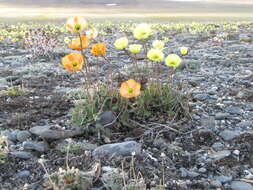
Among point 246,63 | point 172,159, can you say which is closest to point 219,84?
point 246,63

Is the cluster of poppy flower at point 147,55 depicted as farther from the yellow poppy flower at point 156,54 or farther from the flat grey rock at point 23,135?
the flat grey rock at point 23,135

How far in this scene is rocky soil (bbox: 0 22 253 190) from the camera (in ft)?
10.2

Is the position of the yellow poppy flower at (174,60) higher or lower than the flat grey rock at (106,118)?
higher

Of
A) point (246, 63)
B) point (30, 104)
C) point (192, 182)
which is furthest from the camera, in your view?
point (246, 63)

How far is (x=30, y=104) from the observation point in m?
4.85

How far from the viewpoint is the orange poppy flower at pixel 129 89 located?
3.65 m

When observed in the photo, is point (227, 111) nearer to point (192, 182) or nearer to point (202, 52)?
point (192, 182)

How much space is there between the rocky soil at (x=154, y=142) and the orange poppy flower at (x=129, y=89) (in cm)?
40

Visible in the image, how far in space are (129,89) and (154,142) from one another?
56cm

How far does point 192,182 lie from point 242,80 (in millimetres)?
3267

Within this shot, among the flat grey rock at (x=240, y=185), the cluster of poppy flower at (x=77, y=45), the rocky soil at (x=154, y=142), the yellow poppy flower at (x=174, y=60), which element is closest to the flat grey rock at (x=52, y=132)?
the rocky soil at (x=154, y=142)

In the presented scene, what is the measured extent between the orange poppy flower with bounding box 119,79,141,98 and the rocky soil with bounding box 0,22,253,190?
1.32 ft

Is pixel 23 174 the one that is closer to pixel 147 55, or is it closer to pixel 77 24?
pixel 77 24

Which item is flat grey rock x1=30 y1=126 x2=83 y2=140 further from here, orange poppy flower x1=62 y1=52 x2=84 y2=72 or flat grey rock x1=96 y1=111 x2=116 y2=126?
orange poppy flower x1=62 y1=52 x2=84 y2=72
